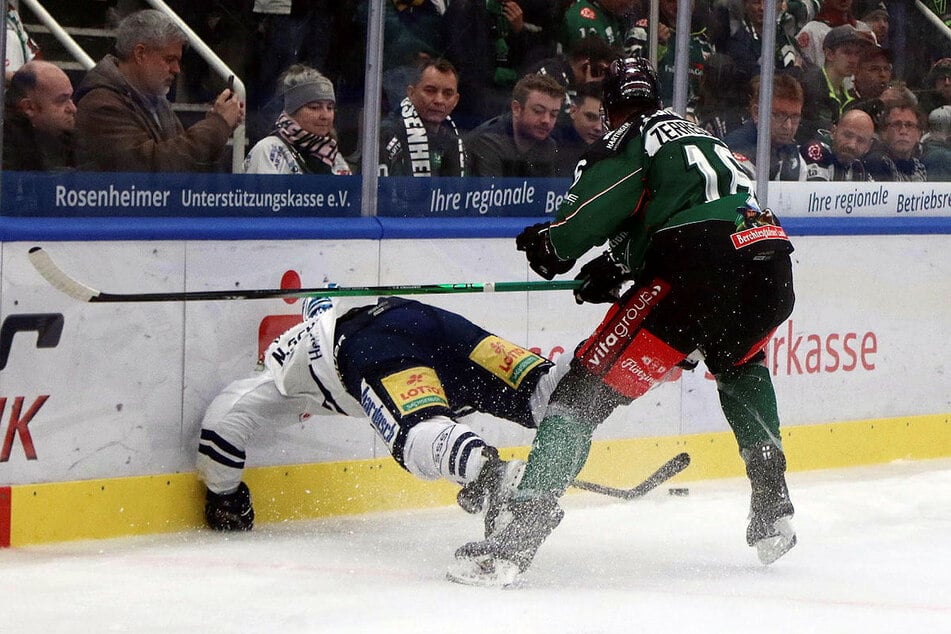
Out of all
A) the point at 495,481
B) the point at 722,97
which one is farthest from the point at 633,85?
the point at 722,97

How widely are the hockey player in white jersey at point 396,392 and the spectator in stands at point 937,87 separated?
281cm

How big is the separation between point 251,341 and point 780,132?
2.34 metres

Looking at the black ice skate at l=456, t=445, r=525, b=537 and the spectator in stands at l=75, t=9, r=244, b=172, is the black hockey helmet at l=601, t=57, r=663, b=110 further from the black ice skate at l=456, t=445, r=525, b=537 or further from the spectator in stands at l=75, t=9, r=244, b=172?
the spectator in stands at l=75, t=9, r=244, b=172

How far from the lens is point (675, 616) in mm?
3568

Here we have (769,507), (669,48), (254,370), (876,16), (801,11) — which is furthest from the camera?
(876,16)

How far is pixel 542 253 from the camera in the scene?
4.09m

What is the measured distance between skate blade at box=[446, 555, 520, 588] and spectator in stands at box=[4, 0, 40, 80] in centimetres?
178

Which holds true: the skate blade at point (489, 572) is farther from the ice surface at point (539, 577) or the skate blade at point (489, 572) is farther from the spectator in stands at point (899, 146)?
the spectator in stands at point (899, 146)

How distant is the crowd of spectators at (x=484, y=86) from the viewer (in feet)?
14.9

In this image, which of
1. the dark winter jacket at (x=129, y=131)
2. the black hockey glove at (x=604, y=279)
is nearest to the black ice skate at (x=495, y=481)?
the black hockey glove at (x=604, y=279)

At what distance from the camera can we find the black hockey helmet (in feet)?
13.6

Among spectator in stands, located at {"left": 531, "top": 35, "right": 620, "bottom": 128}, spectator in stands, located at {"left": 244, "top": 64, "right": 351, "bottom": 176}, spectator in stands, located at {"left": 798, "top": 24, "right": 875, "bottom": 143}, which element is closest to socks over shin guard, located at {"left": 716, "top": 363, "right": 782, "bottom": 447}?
spectator in stands, located at {"left": 244, "top": 64, "right": 351, "bottom": 176}

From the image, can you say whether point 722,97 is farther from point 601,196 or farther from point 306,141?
point 601,196

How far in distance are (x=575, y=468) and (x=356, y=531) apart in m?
0.96
